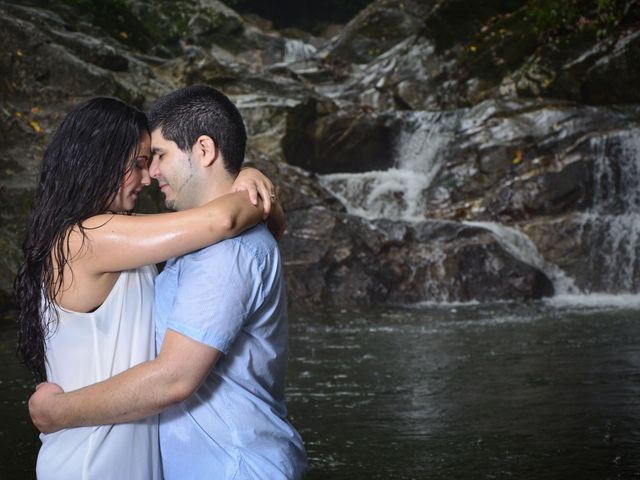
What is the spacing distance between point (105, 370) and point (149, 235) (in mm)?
352

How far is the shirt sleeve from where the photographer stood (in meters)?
1.92

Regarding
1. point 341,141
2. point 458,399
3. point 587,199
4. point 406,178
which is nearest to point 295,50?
point 341,141

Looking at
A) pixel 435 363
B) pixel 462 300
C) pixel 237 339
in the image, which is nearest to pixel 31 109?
pixel 462 300

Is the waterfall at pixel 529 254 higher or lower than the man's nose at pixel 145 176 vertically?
lower

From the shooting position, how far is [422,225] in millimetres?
12289

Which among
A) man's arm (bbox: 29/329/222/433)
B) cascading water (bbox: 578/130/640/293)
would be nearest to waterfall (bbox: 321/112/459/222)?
cascading water (bbox: 578/130/640/293)

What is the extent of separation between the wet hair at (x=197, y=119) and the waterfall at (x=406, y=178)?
11.8 meters

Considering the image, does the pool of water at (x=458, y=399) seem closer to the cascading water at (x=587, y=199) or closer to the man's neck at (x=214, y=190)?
the man's neck at (x=214, y=190)

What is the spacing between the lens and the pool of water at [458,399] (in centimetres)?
441

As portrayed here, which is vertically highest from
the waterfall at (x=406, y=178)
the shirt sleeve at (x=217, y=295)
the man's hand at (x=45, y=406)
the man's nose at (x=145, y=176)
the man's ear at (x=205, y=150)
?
the waterfall at (x=406, y=178)

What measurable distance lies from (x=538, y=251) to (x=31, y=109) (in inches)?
302

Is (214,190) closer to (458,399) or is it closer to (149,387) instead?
(149,387)

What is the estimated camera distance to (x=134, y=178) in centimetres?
220

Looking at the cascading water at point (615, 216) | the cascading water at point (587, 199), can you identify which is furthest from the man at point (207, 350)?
the cascading water at point (615, 216)
